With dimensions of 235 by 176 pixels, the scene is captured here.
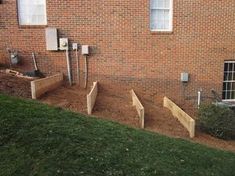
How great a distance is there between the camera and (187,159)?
7477 millimetres

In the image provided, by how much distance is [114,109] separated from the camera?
10.5 m

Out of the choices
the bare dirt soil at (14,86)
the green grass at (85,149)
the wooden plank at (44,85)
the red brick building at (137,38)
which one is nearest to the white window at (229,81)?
the red brick building at (137,38)

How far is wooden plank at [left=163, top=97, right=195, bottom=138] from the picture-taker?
977 centimetres

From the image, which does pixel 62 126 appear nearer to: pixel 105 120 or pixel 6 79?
pixel 105 120

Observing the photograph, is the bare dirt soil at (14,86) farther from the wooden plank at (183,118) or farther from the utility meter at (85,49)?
the wooden plank at (183,118)

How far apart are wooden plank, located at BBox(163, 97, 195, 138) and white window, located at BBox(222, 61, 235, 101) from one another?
3.57m

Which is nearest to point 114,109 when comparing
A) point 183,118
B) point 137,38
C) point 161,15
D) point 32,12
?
point 183,118

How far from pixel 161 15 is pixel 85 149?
337 inches

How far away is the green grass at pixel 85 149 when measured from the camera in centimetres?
585

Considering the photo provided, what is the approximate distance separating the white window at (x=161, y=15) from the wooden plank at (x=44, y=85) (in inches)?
166

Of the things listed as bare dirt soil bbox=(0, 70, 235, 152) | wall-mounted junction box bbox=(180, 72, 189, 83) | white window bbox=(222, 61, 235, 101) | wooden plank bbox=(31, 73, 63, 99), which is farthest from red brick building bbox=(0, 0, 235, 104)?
bare dirt soil bbox=(0, 70, 235, 152)

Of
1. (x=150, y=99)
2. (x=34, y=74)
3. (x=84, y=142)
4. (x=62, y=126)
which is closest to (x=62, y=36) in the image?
(x=34, y=74)

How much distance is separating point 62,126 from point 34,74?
559 cm

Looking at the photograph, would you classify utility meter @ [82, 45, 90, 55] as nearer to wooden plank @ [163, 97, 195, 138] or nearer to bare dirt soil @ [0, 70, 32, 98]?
bare dirt soil @ [0, 70, 32, 98]
